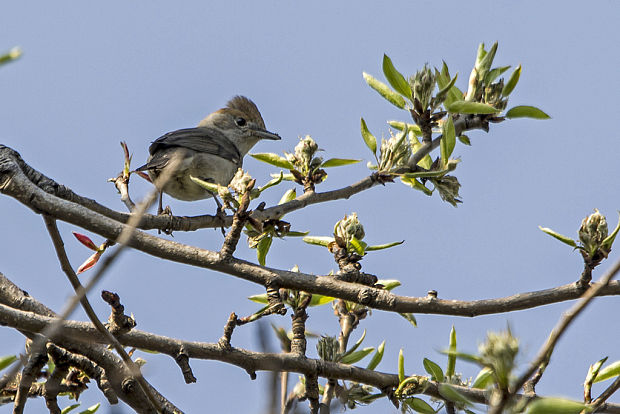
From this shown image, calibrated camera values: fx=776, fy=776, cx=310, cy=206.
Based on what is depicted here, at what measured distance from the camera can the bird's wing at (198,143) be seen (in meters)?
7.04

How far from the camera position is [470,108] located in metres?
3.61

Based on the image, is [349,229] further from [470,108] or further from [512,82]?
[512,82]

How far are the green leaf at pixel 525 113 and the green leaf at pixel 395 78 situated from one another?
0.55 metres

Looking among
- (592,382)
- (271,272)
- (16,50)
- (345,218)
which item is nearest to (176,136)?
(345,218)

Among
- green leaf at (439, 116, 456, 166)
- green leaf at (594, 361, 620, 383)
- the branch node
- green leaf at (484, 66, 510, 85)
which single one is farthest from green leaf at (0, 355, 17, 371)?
green leaf at (484, 66, 510, 85)

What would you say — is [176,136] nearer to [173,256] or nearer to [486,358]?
[173,256]

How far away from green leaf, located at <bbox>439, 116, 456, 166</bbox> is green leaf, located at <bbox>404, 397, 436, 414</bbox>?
46.1 inches

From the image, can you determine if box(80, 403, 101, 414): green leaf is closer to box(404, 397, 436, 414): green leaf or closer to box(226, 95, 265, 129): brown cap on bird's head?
box(404, 397, 436, 414): green leaf

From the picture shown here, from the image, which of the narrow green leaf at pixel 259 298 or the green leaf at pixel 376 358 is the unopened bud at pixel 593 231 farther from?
the narrow green leaf at pixel 259 298

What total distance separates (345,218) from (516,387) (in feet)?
8.53

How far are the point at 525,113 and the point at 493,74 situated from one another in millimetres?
259

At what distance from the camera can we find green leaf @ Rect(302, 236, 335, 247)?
401cm

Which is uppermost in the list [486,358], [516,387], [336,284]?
[336,284]

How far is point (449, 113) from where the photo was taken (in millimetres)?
3801
